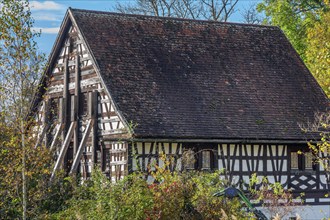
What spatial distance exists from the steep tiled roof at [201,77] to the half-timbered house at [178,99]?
41 millimetres

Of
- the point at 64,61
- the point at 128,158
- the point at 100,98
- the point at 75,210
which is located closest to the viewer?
the point at 75,210

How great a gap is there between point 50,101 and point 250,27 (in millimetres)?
8387

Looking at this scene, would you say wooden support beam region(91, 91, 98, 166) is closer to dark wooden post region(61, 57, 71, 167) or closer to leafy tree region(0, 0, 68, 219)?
dark wooden post region(61, 57, 71, 167)

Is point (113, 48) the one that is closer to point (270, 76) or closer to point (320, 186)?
point (270, 76)

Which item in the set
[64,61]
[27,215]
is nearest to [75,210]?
[27,215]

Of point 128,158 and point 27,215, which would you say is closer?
point 27,215

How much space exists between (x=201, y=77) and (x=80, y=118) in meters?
4.55

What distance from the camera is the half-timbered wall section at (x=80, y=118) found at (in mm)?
27500

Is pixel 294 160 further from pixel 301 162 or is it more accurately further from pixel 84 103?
pixel 84 103

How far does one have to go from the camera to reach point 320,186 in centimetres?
2900

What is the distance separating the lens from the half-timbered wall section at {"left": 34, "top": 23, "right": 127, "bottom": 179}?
90.2 feet

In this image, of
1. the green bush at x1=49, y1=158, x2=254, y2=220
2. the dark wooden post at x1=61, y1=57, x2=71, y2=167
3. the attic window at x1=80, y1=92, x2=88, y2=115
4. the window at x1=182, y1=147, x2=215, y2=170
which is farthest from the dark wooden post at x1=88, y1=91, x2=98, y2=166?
the green bush at x1=49, y1=158, x2=254, y2=220

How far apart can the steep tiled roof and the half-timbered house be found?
4 cm

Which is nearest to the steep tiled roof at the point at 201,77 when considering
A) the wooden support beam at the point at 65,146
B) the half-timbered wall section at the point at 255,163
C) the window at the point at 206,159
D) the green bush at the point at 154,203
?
the half-timbered wall section at the point at 255,163
